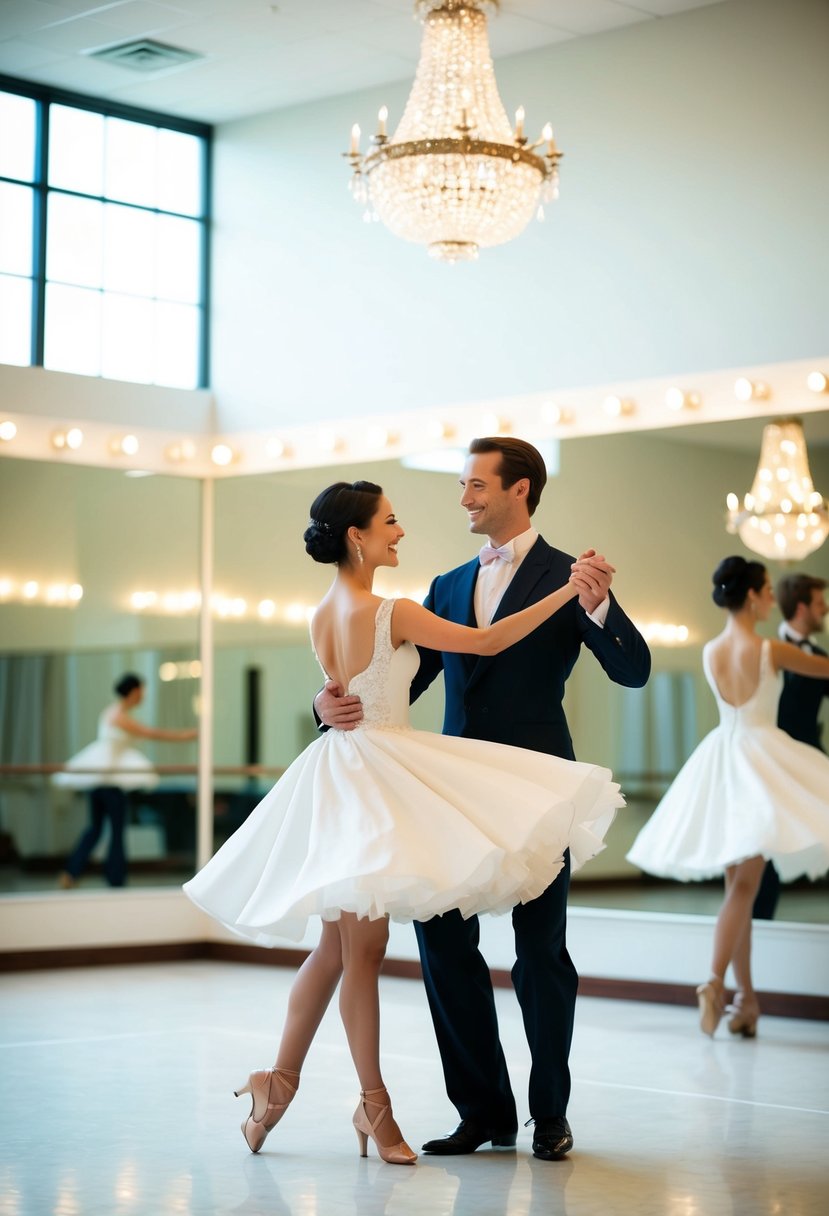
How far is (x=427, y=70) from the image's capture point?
6.50m

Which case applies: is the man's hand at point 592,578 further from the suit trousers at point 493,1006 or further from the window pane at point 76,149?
the window pane at point 76,149

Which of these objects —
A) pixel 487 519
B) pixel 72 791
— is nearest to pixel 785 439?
pixel 487 519

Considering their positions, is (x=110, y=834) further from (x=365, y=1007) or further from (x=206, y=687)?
(x=365, y=1007)

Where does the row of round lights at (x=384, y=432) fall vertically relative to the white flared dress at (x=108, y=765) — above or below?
above

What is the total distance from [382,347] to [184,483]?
1.29 m

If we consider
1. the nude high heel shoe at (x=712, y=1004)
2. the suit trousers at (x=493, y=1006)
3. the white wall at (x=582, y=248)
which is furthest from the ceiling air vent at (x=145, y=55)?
the suit trousers at (x=493, y=1006)

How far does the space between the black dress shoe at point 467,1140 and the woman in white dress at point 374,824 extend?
15 cm

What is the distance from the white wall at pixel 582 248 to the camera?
22.1ft

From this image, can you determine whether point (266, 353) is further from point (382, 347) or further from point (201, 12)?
point (201, 12)

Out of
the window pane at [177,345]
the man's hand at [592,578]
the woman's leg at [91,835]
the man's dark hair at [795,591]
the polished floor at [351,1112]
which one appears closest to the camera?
the polished floor at [351,1112]

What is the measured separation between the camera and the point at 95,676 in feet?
27.2

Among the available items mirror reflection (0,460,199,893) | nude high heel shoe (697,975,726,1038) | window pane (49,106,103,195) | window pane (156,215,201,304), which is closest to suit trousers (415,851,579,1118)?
nude high heel shoe (697,975,726,1038)

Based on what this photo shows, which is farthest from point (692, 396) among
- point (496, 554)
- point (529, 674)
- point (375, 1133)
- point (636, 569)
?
point (375, 1133)

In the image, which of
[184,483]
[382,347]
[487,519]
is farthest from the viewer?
[184,483]
